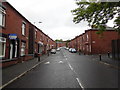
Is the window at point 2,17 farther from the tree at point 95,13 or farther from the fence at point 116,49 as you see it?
the fence at point 116,49

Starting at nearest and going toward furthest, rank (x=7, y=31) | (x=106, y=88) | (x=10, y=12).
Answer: (x=106, y=88)
(x=7, y=31)
(x=10, y=12)

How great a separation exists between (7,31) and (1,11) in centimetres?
220

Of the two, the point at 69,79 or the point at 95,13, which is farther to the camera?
the point at 95,13

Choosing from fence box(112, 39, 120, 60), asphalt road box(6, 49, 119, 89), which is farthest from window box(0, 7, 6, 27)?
fence box(112, 39, 120, 60)

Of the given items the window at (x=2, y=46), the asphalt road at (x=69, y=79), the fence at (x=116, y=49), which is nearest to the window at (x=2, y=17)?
the window at (x=2, y=46)

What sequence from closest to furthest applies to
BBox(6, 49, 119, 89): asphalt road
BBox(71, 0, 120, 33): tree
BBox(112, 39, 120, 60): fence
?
BBox(6, 49, 119, 89): asphalt road
BBox(71, 0, 120, 33): tree
BBox(112, 39, 120, 60): fence

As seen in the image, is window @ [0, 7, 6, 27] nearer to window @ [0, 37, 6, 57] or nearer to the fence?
window @ [0, 37, 6, 57]

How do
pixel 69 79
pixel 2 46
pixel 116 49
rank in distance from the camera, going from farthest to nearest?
pixel 116 49
pixel 2 46
pixel 69 79

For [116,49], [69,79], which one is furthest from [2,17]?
[116,49]

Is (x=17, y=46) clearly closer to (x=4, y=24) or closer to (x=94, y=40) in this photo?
(x=4, y=24)

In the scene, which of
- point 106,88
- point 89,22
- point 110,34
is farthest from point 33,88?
point 110,34

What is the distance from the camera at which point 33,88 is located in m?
6.02

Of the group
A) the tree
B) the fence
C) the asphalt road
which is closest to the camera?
the asphalt road

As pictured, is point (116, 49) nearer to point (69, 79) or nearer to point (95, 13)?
point (95, 13)
